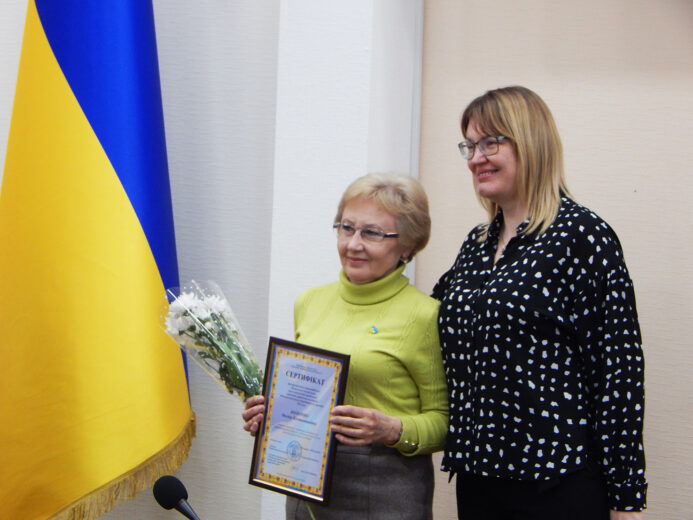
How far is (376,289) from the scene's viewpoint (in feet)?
5.52

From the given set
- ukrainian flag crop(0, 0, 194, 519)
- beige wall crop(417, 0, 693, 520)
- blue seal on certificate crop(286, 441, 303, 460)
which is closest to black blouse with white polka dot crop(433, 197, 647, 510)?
blue seal on certificate crop(286, 441, 303, 460)

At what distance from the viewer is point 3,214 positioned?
1963 mm

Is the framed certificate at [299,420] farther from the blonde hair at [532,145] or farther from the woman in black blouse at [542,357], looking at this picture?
the blonde hair at [532,145]

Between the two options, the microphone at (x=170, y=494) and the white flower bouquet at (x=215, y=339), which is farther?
the white flower bouquet at (x=215, y=339)

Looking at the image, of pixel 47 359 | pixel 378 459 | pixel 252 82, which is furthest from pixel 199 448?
pixel 252 82

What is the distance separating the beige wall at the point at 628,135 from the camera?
2182 mm

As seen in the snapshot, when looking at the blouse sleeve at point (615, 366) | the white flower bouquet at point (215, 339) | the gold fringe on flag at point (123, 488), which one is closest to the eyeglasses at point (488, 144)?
the blouse sleeve at point (615, 366)

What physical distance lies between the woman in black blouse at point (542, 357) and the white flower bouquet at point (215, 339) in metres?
0.45

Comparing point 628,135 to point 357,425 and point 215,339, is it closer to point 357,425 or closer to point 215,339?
point 357,425

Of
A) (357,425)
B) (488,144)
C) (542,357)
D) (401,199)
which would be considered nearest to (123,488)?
(357,425)

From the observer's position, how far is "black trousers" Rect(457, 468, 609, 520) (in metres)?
1.44

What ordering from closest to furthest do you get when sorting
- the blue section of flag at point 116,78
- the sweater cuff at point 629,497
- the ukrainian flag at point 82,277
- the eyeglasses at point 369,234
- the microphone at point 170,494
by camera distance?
the microphone at point 170,494, the sweater cuff at point 629,497, the eyeglasses at point 369,234, the ukrainian flag at point 82,277, the blue section of flag at point 116,78

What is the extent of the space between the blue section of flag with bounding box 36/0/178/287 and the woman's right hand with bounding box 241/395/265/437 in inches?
27.1

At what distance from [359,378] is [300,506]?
0.34 metres
